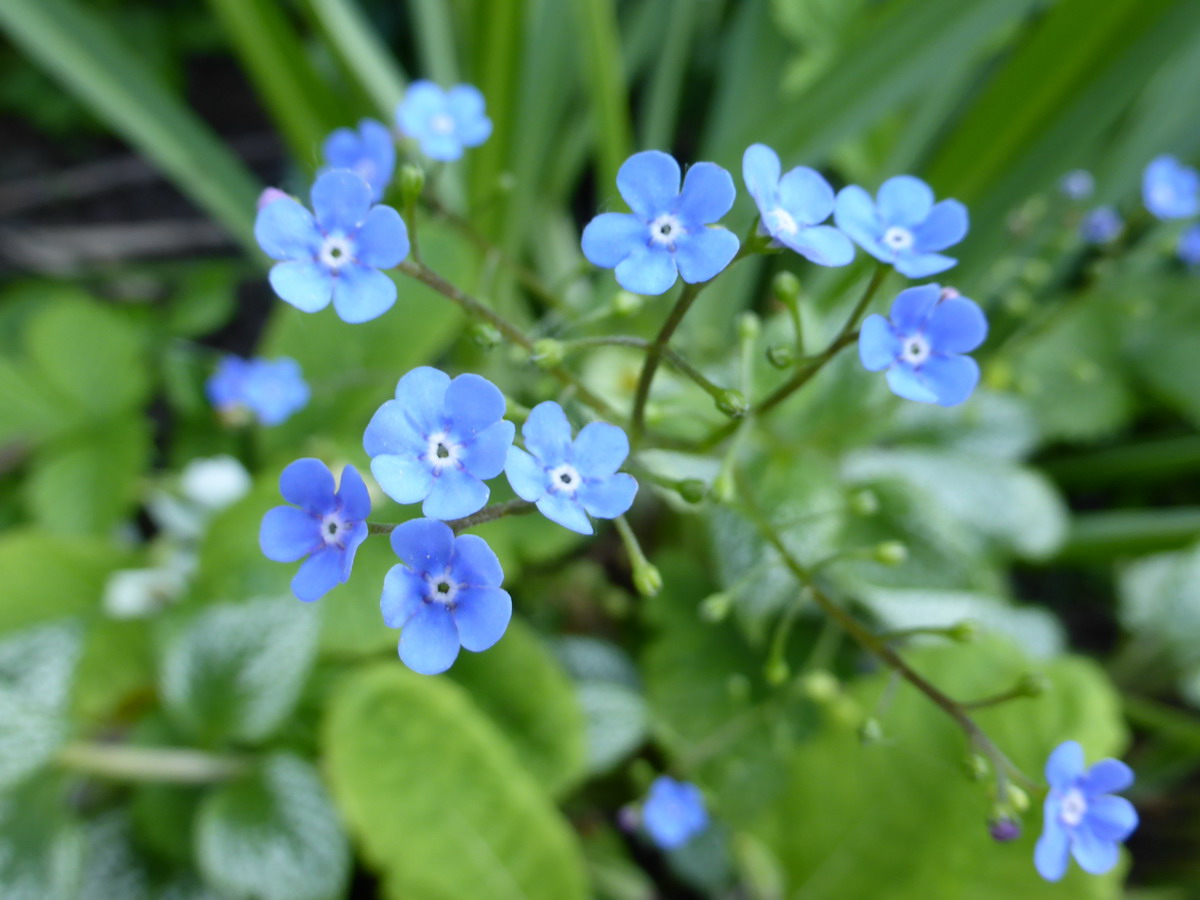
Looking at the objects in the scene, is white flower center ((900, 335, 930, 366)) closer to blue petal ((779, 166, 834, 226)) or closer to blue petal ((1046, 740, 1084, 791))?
blue petal ((779, 166, 834, 226))

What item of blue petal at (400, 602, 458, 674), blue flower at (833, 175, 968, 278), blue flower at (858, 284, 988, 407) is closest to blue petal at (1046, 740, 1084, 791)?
blue flower at (858, 284, 988, 407)

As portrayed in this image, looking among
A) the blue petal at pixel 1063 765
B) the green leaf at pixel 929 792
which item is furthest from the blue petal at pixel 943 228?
the green leaf at pixel 929 792

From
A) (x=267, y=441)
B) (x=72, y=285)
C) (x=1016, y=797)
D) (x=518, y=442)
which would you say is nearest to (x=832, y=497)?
(x=1016, y=797)

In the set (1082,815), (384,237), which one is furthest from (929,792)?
(384,237)

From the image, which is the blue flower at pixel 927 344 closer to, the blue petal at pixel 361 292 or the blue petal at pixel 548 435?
the blue petal at pixel 548 435

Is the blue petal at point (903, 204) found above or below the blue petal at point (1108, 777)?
above

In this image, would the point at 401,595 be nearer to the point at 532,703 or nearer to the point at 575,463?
the point at 575,463
